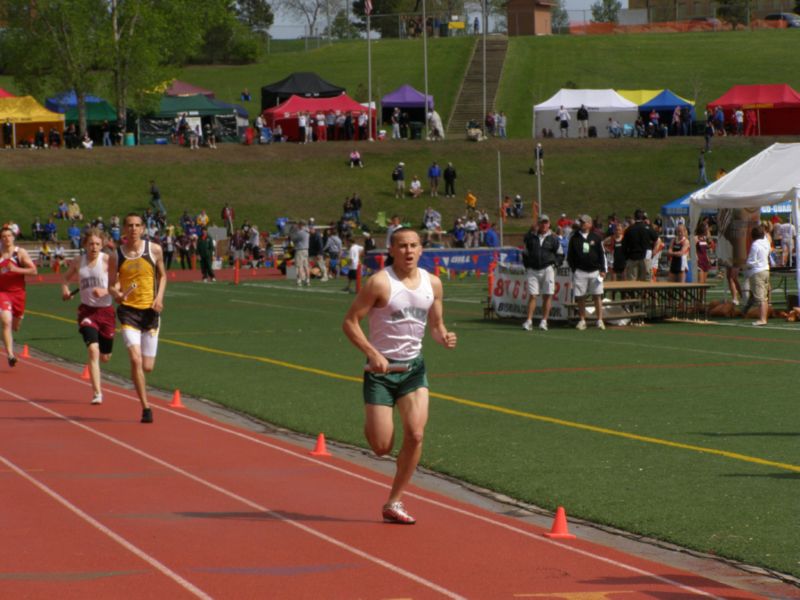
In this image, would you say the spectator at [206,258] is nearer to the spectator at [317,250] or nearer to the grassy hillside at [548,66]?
the spectator at [317,250]

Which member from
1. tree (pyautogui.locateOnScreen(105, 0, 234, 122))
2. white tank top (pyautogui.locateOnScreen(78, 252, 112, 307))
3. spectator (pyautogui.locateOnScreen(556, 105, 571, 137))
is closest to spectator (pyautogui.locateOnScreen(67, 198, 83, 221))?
tree (pyautogui.locateOnScreen(105, 0, 234, 122))

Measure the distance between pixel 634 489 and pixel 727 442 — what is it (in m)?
2.18

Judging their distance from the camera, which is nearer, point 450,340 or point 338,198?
point 450,340

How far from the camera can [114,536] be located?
8828 mm

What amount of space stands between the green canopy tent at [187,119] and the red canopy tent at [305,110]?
250cm

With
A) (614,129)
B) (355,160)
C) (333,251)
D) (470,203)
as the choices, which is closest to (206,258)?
(333,251)

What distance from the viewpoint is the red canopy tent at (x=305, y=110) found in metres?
71.5

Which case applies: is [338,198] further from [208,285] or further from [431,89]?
[431,89]

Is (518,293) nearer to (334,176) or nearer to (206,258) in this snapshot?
(206,258)

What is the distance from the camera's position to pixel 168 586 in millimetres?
7582

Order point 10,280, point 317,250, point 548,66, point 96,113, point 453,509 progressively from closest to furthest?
point 453,509 → point 10,280 → point 317,250 → point 96,113 → point 548,66

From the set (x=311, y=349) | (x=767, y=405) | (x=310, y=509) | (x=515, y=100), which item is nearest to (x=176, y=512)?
(x=310, y=509)

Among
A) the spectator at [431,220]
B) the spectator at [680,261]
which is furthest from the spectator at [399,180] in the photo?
the spectator at [680,261]

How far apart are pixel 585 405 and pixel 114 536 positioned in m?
7.07
